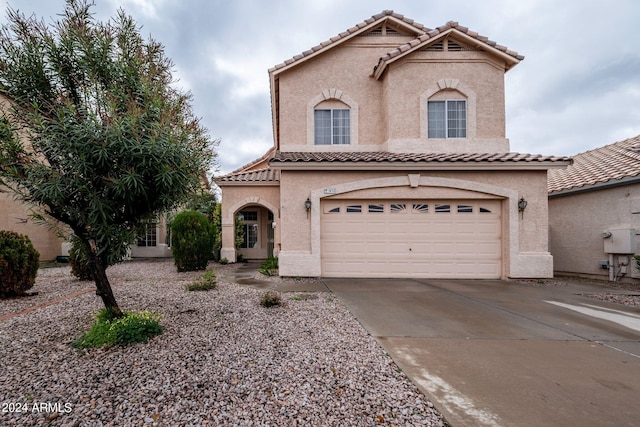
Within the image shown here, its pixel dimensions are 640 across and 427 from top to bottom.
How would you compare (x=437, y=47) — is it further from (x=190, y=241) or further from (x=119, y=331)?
(x=119, y=331)

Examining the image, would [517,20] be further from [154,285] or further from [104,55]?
[154,285]

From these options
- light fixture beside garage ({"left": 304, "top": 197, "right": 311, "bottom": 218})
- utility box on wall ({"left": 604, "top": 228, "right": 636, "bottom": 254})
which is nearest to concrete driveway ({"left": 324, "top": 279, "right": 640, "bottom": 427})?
light fixture beside garage ({"left": 304, "top": 197, "right": 311, "bottom": 218})

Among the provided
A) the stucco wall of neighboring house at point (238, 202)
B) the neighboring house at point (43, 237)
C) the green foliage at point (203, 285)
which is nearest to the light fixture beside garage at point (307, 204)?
the green foliage at point (203, 285)

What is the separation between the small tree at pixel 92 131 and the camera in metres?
3.54

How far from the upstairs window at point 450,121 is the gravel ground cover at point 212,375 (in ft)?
28.1

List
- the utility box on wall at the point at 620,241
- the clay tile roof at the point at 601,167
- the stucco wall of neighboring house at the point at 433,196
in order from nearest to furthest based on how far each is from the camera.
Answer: the utility box on wall at the point at 620,241 < the stucco wall of neighboring house at the point at 433,196 < the clay tile roof at the point at 601,167

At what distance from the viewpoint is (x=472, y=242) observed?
30.7 feet

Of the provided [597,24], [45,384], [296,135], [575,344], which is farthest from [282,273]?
[597,24]

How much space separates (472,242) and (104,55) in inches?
392

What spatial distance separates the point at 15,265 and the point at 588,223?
16616mm

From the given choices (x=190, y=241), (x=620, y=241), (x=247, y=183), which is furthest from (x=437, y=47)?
(x=190, y=241)

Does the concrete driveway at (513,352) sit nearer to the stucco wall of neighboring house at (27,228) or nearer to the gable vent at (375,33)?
the gable vent at (375,33)

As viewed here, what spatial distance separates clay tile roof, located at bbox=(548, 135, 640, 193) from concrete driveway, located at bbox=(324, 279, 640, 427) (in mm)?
5031

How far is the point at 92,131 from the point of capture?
3521mm
